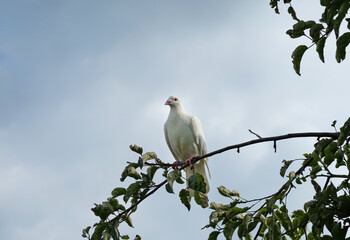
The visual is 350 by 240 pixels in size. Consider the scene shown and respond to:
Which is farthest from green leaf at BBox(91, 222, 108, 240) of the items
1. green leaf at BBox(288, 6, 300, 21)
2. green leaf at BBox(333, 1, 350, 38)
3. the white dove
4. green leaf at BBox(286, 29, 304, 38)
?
Answer: the white dove

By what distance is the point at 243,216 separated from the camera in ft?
11.3

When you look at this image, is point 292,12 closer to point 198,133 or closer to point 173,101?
point 198,133

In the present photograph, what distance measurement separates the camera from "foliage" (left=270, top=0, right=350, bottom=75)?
96.2 inches

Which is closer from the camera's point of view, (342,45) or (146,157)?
(342,45)

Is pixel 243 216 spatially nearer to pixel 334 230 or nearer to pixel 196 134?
pixel 334 230

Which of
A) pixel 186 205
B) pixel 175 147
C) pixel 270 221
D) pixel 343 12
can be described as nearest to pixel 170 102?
pixel 175 147

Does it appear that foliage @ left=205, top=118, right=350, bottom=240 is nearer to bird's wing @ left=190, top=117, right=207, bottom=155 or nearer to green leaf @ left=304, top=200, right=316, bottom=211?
green leaf @ left=304, top=200, right=316, bottom=211

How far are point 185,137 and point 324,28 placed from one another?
19.1 feet

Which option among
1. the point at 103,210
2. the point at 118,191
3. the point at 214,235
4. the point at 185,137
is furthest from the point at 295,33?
the point at 185,137

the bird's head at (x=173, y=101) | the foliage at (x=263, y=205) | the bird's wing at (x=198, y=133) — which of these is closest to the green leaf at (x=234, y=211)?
the foliage at (x=263, y=205)

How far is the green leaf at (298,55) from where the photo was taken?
306 cm

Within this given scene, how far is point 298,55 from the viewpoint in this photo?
3.08 m

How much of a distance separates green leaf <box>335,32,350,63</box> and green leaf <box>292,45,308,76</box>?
0.41m

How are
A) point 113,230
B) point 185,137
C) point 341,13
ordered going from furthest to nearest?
point 185,137, point 113,230, point 341,13
